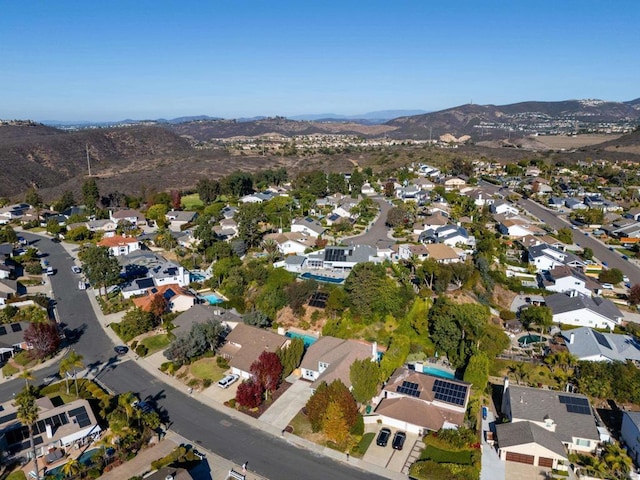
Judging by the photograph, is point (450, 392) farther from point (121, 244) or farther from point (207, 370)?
point (121, 244)

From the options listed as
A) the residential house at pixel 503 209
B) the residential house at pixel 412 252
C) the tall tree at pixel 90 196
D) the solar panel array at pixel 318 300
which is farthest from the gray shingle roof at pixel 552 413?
the tall tree at pixel 90 196

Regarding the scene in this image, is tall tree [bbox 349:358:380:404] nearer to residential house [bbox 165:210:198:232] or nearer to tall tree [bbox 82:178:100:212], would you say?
residential house [bbox 165:210:198:232]

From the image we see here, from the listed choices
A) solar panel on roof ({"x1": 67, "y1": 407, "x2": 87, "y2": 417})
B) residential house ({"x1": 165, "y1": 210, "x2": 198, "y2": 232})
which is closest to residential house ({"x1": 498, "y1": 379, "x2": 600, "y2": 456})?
solar panel on roof ({"x1": 67, "y1": 407, "x2": 87, "y2": 417})

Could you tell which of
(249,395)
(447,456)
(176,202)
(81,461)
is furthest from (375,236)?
(81,461)

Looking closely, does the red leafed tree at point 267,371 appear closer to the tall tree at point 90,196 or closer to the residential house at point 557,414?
the residential house at point 557,414

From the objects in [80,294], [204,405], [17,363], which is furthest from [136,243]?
[204,405]
